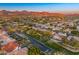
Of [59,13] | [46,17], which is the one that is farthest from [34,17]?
[59,13]

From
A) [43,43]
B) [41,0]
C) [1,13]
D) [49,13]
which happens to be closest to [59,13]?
[49,13]

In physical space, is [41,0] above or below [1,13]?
above

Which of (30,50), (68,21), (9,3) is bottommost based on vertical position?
(30,50)

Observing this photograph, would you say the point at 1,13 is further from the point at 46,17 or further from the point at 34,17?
the point at 46,17

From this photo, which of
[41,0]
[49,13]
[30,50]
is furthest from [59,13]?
[30,50]

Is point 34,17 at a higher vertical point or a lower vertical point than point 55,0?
lower

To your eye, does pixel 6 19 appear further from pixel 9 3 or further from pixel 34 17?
pixel 34 17

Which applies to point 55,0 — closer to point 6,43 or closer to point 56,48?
point 56,48
